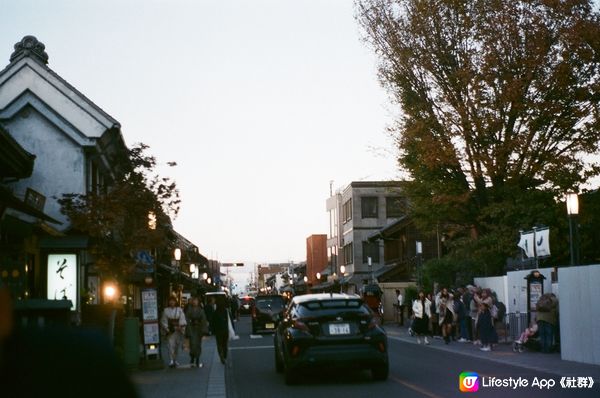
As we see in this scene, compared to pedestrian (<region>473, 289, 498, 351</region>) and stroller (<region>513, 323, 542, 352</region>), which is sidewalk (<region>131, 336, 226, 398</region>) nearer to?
pedestrian (<region>473, 289, 498, 351</region>)

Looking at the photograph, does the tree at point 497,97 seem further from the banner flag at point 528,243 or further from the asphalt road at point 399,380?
the asphalt road at point 399,380

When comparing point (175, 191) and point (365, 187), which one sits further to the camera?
point (365, 187)

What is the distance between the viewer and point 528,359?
2119 centimetres

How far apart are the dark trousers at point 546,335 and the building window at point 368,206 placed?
55.3 m

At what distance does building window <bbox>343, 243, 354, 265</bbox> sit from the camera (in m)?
79.5

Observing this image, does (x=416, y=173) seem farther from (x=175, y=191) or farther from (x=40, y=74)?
(x=40, y=74)

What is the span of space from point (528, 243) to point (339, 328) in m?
14.0

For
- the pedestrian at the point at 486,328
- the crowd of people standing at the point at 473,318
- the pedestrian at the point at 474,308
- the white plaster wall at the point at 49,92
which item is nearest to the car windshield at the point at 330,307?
the crowd of people standing at the point at 473,318

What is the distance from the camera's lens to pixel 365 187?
78312 mm

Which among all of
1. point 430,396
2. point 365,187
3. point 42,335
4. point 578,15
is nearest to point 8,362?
point 42,335

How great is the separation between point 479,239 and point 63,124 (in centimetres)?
1567

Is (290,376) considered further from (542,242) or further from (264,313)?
(264,313)

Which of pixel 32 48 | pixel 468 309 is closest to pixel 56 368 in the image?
pixel 468 309

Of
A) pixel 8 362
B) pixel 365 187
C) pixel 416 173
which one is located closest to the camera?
pixel 8 362
